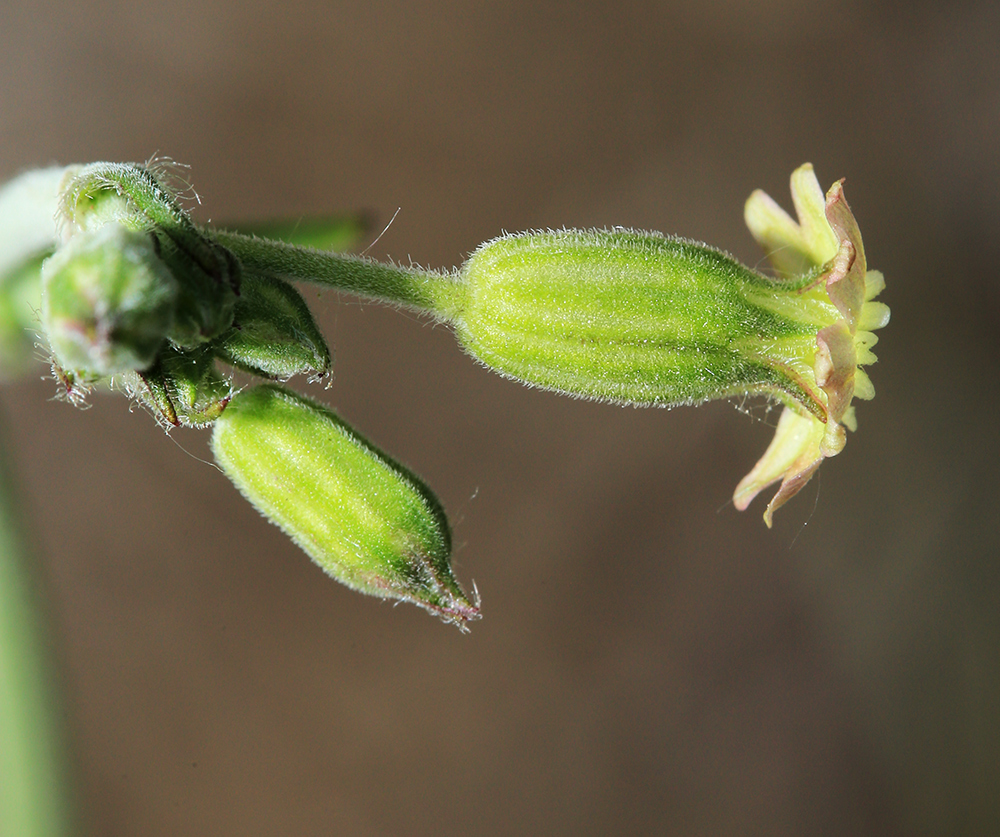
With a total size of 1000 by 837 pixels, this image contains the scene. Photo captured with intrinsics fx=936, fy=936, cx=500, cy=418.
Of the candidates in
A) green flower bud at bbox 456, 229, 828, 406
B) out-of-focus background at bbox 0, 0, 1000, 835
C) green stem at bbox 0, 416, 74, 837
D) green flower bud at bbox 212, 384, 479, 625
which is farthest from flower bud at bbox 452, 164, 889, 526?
out-of-focus background at bbox 0, 0, 1000, 835

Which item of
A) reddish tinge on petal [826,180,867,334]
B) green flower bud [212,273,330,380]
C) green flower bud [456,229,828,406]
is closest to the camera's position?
green flower bud [212,273,330,380]

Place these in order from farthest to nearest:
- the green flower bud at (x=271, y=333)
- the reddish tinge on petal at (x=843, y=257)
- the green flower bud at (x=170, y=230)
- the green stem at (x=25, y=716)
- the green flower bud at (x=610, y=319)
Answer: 1. the green stem at (x=25, y=716)
2. the green flower bud at (x=610, y=319)
3. the reddish tinge on petal at (x=843, y=257)
4. the green flower bud at (x=271, y=333)
5. the green flower bud at (x=170, y=230)

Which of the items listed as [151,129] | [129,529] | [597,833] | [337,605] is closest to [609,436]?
[337,605]

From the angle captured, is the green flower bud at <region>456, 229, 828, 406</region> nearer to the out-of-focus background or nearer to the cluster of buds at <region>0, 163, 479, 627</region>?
the cluster of buds at <region>0, 163, 479, 627</region>

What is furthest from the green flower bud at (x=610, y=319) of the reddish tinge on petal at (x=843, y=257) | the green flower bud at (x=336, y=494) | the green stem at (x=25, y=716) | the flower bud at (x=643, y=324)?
the green stem at (x=25, y=716)

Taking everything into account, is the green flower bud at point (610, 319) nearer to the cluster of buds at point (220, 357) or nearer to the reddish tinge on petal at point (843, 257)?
the reddish tinge on petal at point (843, 257)

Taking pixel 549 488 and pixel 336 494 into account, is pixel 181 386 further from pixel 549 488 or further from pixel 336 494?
pixel 549 488

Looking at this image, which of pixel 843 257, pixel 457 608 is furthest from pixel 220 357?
pixel 843 257

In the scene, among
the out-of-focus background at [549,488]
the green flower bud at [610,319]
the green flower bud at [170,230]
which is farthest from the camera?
the out-of-focus background at [549,488]
